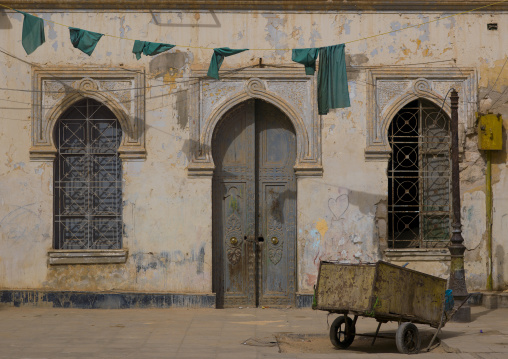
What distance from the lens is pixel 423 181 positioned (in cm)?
1330

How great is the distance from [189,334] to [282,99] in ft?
14.7

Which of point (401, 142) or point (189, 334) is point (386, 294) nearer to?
point (189, 334)

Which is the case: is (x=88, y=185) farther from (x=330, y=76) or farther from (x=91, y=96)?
(x=330, y=76)

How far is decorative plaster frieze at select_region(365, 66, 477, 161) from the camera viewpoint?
42.8 feet

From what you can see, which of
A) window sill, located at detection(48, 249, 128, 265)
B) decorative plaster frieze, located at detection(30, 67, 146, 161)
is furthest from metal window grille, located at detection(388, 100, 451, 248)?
window sill, located at detection(48, 249, 128, 265)

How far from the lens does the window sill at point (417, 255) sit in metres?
13.0

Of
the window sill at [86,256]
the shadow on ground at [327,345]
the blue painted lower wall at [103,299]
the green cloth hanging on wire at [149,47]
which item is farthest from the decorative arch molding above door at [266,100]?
the shadow on ground at [327,345]

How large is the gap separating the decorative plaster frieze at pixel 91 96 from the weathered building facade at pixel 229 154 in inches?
0.9

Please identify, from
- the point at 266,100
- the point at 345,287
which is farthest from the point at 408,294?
the point at 266,100

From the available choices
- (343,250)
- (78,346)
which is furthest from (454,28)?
(78,346)

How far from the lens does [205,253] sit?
511 inches

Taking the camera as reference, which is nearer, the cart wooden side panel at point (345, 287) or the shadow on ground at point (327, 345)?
the cart wooden side panel at point (345, 287)

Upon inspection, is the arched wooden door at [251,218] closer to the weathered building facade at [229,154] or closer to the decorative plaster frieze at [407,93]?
the weathered building facade at [229,154]

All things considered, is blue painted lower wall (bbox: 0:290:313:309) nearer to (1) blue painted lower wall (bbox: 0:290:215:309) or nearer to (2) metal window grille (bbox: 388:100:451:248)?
(1) blue painted lower wall (bbox: 0:290:215:309)
